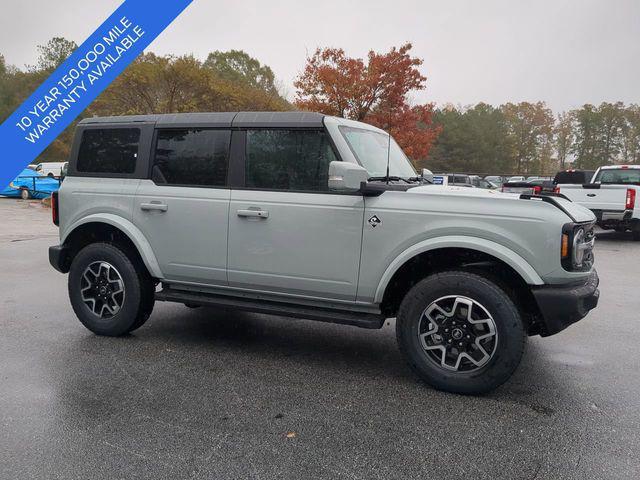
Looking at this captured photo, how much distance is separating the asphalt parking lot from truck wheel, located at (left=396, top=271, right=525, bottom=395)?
167mm

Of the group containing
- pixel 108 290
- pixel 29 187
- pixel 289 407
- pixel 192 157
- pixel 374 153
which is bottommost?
pixel 289 407

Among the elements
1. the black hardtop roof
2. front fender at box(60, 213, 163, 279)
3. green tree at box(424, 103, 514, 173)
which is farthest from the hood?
green tree at box(424, 103, 514, 173)

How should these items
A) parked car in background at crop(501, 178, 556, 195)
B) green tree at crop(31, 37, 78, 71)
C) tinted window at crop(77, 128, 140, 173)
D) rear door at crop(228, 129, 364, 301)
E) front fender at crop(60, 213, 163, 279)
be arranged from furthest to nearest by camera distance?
green tree at crop(31, 37, 78, 71)
parked car in background at crop(501, 178, 556, 195)
tinted window at crop(77, 128, 140, 173)
front fender at crop(60, 213, 163, 279)
rear door at crop(228, 129, 364, 301)

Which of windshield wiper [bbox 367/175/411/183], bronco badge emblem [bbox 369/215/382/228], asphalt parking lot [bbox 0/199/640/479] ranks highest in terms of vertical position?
windshield wiper [bbox 367/175/411/183]

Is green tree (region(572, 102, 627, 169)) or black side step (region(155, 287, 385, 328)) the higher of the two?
green tree (region(572, 102, 627, 169))

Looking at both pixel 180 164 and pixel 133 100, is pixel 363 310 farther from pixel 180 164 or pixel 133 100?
pixel 133 100

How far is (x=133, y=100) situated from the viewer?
912 inches

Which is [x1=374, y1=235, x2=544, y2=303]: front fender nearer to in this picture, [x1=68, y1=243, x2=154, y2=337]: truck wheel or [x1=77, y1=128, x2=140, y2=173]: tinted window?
[x1=68, y1=243, x2=154, y2=337]: truck wheel

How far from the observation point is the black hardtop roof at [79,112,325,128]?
160 inches

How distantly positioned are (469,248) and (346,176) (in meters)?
1.01

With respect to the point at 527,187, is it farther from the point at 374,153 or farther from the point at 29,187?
the point at 29,187

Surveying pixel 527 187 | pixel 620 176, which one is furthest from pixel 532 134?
pixel 620 176

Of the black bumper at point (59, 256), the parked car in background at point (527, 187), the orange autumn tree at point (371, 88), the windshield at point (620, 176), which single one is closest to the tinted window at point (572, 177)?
the parked car in background at point (527, 187)

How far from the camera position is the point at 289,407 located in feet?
11.0
